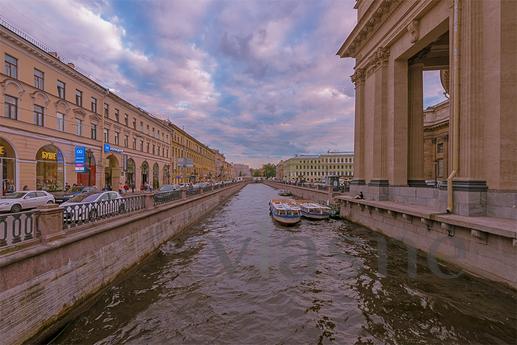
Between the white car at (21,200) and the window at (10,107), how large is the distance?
762cm

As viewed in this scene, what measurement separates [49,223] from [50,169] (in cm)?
2059

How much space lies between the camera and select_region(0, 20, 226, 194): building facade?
60.2 feet

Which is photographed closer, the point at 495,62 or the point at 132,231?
the point at 495,62

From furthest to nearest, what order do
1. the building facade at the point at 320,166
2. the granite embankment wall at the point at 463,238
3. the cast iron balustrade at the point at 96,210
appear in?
the building facade at the point at 320,166 < the cast iron balustrade at the point at 96,210 < the granite embankment wall at the point at 463,238

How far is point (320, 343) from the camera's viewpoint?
5453mm

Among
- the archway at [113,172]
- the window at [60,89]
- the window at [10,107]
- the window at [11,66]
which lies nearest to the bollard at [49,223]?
the window at [10,107]

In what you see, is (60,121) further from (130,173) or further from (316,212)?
(316,212)

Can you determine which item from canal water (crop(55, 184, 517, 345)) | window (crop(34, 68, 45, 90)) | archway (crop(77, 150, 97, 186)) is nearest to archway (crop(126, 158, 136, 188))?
archway (crop(77, 150, 97, 186))

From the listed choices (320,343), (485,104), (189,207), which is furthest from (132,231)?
(485,104)

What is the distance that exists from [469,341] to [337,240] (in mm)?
9186

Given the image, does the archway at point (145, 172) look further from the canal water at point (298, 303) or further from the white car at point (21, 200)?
the canal water at point (298, 303)

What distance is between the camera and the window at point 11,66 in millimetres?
17922

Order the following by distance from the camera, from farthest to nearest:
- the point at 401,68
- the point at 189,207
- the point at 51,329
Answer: the point at 189,207, the point at 401,68, the point at 51,329

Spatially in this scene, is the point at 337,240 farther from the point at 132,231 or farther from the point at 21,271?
the point at 21,271
